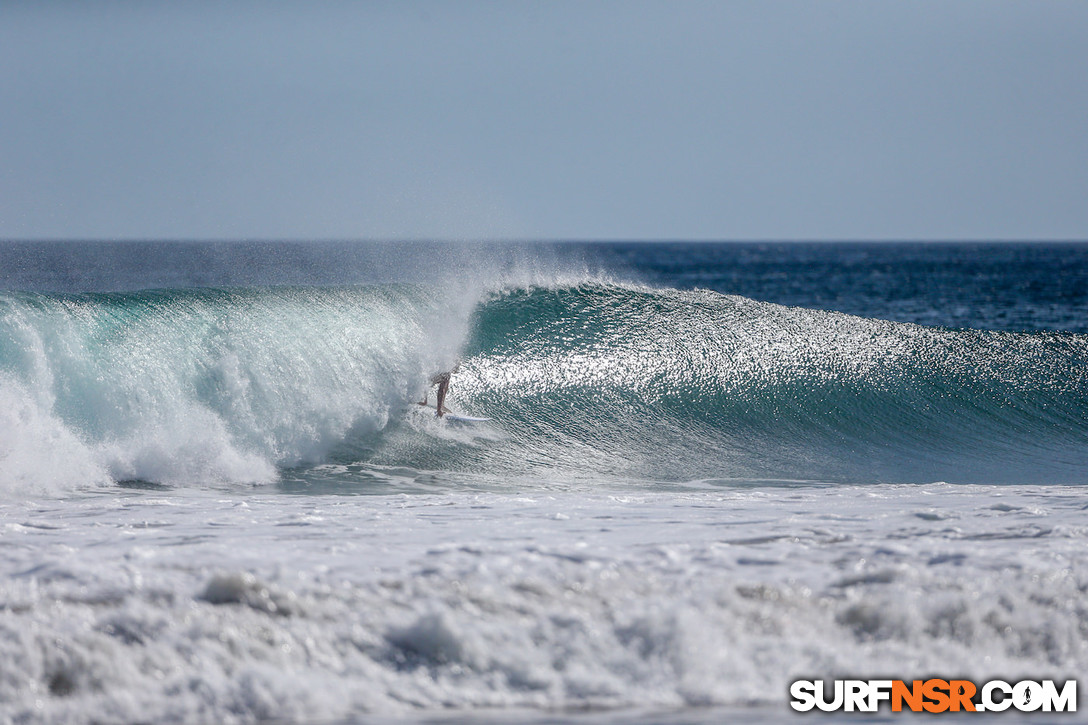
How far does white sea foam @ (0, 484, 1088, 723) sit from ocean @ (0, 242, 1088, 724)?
0.02 metres

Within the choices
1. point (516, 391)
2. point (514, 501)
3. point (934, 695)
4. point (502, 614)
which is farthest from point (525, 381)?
point (934, 695)

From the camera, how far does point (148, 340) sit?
9062 mm

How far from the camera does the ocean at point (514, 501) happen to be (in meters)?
3.68

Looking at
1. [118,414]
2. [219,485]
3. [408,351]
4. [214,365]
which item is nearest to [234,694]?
[219,485]

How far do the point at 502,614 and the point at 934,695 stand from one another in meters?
1.71

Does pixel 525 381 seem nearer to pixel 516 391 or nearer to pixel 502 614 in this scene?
pixel 516 391

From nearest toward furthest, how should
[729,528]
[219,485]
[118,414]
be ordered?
[729,528], [219,485], [118,414]

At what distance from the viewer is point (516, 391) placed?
35.6 feet

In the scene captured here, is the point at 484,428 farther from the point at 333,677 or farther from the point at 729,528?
the point at 333,677

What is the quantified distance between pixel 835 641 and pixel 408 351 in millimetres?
7062

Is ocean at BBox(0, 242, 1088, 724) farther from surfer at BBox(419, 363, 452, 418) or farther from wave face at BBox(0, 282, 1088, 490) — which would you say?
surfer at BBox(419, 363, 452, 418)

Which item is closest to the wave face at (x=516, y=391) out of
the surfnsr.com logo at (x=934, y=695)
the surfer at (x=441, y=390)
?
the surfer at (x=441, y=390)

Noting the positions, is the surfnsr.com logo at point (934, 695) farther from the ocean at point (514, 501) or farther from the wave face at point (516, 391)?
the wave face at point (516, 391)

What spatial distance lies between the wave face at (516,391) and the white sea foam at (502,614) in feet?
8.12
